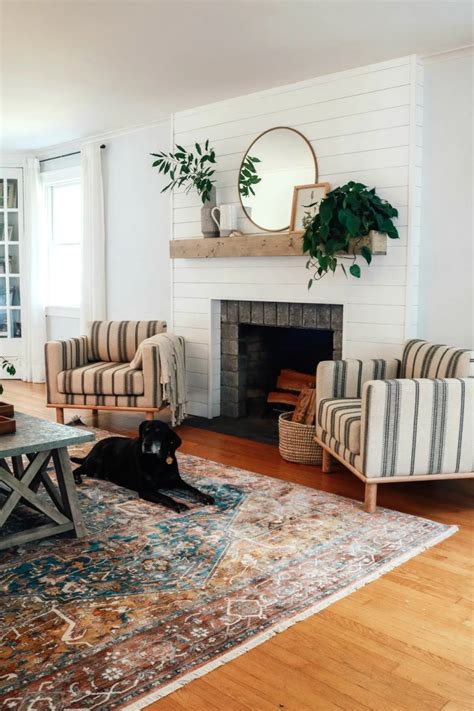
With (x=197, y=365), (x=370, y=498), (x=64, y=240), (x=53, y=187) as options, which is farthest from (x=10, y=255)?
(x=370, y=498)

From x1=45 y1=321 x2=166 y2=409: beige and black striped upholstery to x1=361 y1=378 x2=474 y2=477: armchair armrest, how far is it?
199 cm

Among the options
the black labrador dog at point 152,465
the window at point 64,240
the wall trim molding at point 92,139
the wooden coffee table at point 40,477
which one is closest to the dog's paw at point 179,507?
the black labrador dog at point 152,465

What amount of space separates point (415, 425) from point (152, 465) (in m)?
1.29

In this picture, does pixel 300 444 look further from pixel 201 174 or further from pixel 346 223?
pixel 201 174

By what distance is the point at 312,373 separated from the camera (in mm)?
5387

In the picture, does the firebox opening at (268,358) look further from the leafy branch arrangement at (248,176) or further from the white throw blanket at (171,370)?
the leafy branch arrangement at (248,176)

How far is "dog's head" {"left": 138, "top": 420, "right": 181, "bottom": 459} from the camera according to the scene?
135 inches

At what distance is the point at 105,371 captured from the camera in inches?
197

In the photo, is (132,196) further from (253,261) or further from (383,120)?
(383,120)

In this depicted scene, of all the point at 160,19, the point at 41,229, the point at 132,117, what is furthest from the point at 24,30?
the point at 41,229

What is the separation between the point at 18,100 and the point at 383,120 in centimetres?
277

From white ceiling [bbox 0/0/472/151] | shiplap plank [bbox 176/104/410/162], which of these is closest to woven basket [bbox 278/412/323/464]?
→ shiplap plank [bbox 176/104/410/162]

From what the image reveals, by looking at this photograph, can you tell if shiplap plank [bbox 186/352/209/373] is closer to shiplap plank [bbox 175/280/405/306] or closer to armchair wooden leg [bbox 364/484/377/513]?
shiplap plank [bbox 175/280/405/306]

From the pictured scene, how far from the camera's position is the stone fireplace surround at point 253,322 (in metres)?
4.66
